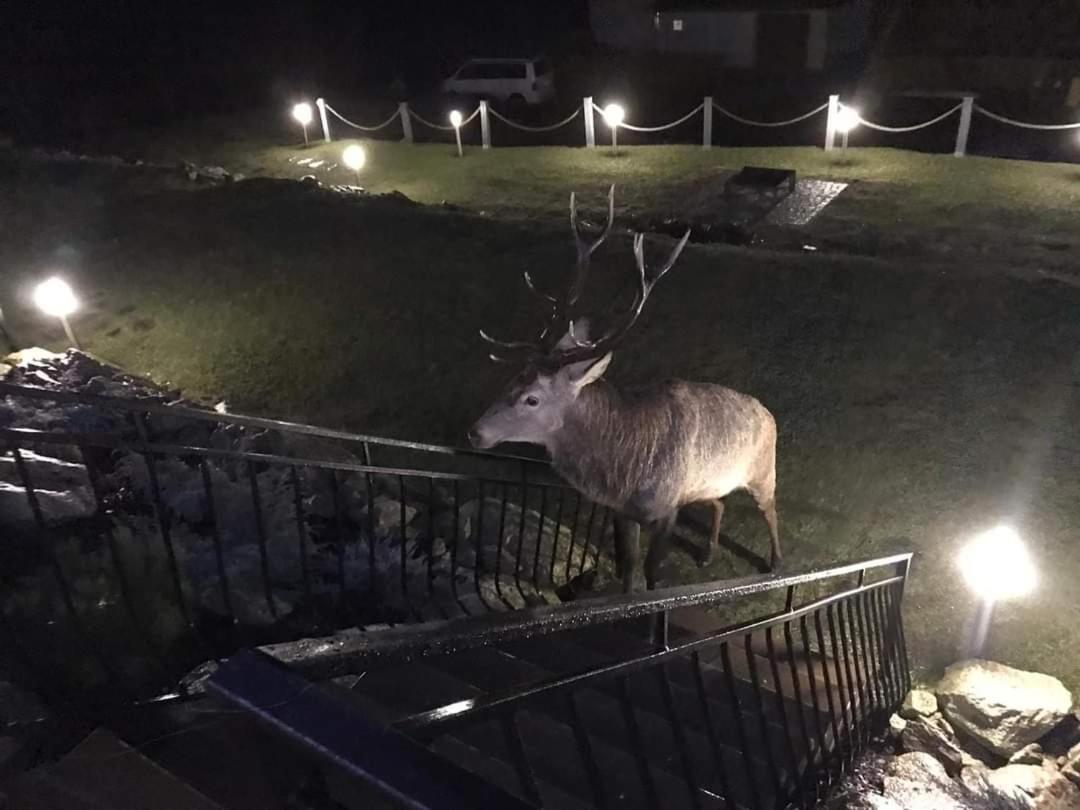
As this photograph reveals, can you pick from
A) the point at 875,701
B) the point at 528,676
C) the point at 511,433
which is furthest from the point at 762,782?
the point at 511,433

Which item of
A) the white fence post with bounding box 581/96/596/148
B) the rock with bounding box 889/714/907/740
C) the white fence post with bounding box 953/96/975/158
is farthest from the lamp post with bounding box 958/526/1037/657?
the white fence post with bounding box 581/96/596/148

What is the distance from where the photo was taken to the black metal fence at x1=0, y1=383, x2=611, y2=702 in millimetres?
3383

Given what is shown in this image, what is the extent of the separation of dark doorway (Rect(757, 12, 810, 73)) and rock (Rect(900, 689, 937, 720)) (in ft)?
64.9

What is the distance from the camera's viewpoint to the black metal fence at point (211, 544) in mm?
3383

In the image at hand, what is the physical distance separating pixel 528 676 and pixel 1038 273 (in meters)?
8.18

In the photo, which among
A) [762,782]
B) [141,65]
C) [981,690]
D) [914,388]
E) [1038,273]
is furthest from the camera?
[141,65]

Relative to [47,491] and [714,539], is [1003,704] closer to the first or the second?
[714,539]

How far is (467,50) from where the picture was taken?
3162 centimetres

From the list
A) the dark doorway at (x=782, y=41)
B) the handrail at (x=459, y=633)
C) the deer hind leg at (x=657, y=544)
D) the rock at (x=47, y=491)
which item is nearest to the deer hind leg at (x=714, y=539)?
the deer hind leg at (x=657, y=544)

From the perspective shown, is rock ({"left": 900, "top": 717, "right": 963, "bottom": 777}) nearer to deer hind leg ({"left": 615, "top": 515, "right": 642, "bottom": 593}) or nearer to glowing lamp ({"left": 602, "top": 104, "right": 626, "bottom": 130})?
deer hind leg ({"left": 615, "top": 515, "right": 642, "bottom": 593})

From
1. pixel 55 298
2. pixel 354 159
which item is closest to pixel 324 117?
pixel 354 159

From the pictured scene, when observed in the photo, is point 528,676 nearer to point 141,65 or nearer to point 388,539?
point 388,539

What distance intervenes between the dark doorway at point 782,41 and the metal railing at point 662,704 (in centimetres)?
1905

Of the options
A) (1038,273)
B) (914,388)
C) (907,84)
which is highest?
(907,84)
